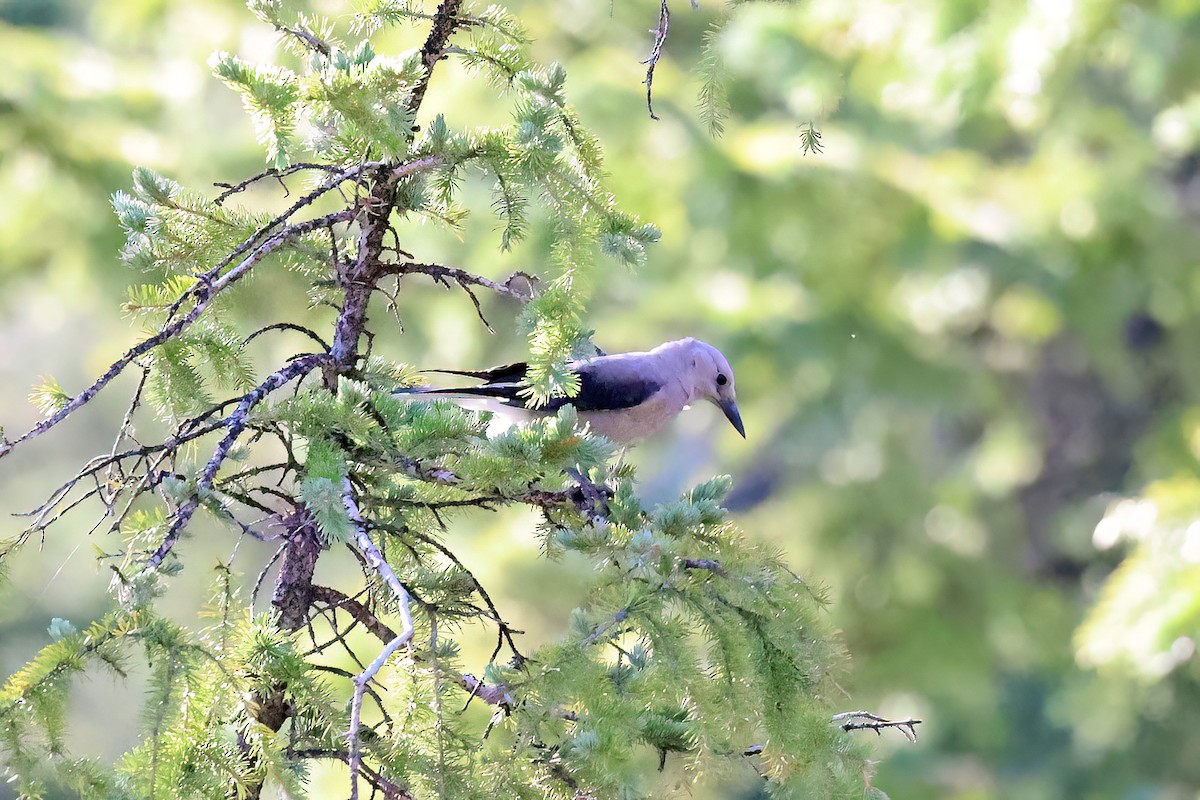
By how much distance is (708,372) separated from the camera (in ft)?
13.1

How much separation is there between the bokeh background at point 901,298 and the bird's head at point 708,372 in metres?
2.26

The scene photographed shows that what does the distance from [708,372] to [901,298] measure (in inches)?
292

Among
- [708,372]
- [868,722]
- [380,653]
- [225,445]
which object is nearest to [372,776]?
[380,653]

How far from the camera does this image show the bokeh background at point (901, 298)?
21.7 feet

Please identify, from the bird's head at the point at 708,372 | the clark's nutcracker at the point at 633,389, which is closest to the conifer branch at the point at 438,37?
the clark's nutcracker at the point at 633,389

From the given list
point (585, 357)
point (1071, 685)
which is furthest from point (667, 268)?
point (585, 357)

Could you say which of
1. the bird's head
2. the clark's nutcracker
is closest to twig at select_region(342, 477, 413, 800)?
the clark's nutcracker

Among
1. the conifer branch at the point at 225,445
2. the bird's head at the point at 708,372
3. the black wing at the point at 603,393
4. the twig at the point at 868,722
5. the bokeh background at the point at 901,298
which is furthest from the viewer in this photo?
the bokeh background at the point at 901,298

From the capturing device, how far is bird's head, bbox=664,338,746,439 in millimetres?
3961

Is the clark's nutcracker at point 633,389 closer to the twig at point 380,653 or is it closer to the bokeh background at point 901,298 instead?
the twig at point 380,653

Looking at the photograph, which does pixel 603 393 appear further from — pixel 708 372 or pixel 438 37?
pixel 438 37

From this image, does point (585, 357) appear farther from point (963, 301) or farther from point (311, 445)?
point (963, 301)

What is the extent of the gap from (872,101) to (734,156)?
105 cm

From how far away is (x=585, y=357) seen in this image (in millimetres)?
2355
